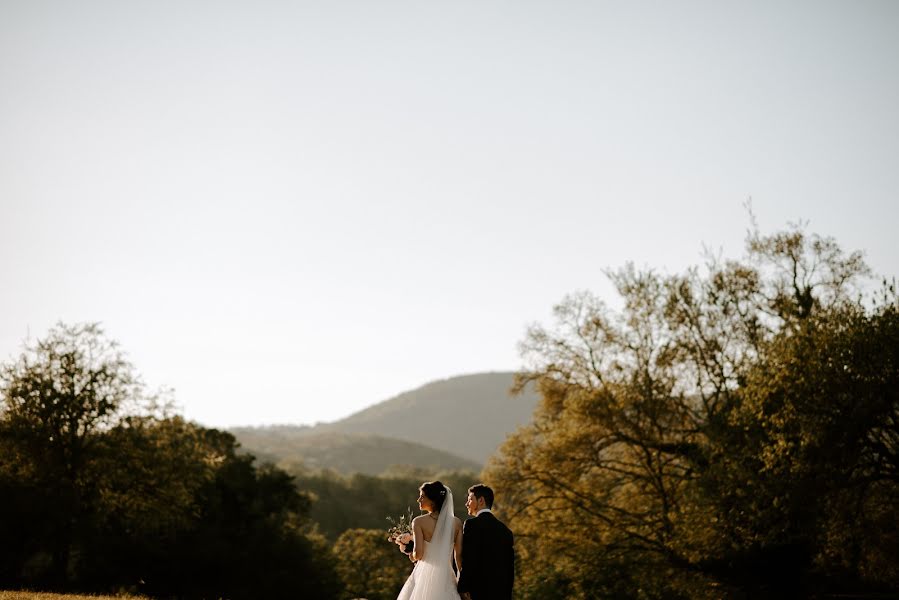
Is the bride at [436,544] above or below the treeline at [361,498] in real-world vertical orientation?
above

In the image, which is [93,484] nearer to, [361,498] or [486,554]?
[486,554]

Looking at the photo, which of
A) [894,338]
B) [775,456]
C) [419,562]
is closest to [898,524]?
[775,456]

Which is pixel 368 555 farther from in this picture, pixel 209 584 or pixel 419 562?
pixel 419 562

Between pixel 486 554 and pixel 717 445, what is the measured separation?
17119 mm

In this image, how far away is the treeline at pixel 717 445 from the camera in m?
19.6

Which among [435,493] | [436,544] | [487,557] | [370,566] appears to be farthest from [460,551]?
[370,566]

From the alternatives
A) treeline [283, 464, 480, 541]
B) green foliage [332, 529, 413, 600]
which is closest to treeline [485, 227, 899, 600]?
green foliage [332, 529, 413, 600]

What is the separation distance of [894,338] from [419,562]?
16.4 m

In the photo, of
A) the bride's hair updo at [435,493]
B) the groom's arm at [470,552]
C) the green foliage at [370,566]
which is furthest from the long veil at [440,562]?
the green foliage at [370,566]

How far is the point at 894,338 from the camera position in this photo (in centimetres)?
1923

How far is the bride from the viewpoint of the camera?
30.8 feet

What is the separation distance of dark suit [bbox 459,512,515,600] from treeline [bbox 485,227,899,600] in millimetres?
13950

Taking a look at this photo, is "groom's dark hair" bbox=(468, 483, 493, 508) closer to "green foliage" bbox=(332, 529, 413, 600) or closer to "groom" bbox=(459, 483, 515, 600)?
"groom" bbox=(459, 483, 515, 600)

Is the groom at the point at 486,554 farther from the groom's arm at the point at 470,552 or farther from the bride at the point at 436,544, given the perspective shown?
the bride at the point at 436,544
